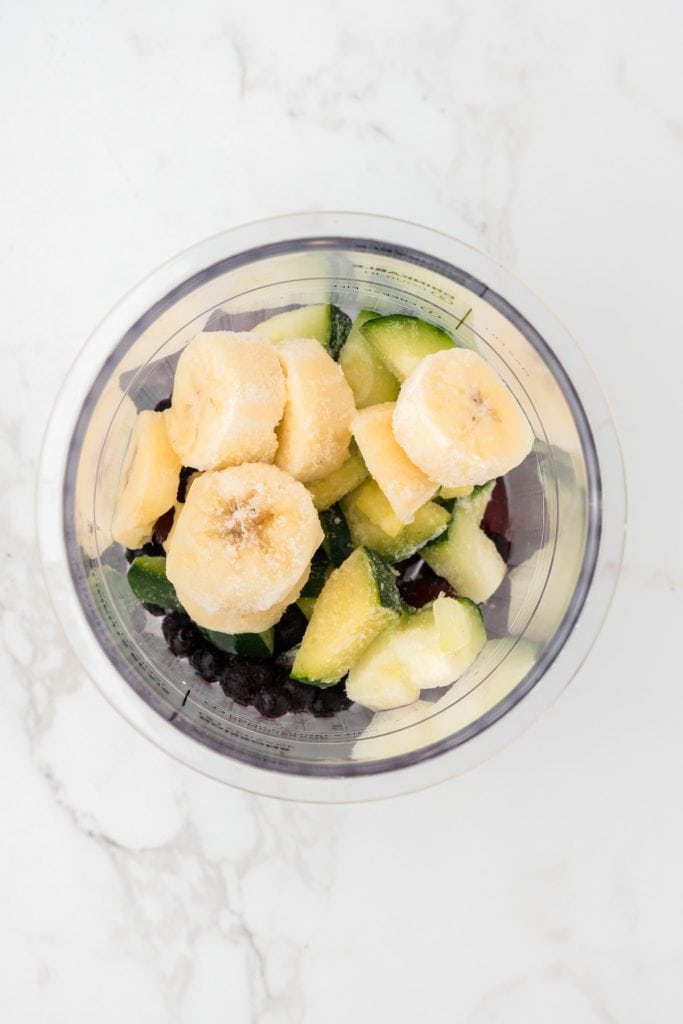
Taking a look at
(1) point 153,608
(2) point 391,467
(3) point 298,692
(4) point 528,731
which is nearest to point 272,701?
(3) point 298,692

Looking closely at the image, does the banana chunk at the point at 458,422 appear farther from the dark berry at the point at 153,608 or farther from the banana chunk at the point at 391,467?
the dark berry at the point at 153,608

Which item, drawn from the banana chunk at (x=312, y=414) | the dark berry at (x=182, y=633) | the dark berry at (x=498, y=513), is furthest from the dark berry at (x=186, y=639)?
the dark berry at (x=498, y=513)

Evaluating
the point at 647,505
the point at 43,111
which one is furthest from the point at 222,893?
the point at 43,111

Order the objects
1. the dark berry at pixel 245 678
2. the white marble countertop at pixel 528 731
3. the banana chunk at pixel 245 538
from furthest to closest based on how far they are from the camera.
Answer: the white marble countertop at pixel 528 731, the dark berry at pixel 245 678, the banana chunk at pixel 245 538

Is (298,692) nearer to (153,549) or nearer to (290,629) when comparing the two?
(290,629)

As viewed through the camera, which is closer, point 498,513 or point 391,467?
point 391,467

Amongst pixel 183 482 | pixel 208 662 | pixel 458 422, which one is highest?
pixel 458 422
